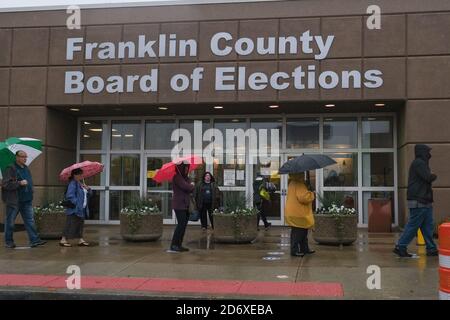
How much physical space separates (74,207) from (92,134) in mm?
6004

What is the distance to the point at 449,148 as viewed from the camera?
12.6 metres

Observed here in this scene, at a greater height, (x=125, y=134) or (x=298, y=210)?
(x=125, y=134)

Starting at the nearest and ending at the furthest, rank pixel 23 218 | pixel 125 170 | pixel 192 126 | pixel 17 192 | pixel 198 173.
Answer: pixel 17 192 < pixel 23 218 < pixel 198 173 < pixel 192 126 < pixel 125 170

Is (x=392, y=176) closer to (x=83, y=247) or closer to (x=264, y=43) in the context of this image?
(x=264, y=43)

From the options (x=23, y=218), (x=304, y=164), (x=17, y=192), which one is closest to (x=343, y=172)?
(x=304, y=164)

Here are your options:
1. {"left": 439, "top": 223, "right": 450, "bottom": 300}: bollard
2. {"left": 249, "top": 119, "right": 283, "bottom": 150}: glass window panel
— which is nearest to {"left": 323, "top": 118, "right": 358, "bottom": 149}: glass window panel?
{"left": 249, "top": 119, "right": 283, "bottom": 150}: glass window panel

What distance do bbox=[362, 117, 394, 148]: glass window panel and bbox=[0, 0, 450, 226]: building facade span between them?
0.03 metres

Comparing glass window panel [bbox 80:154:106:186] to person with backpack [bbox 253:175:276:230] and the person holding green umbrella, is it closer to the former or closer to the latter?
person with backpack [bbox 253:175:276:230]

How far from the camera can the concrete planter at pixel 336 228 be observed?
34.4 ft

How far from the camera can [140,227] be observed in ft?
37.0

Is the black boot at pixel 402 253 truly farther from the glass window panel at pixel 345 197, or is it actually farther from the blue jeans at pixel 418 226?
the glass window panel at pixel 345 197

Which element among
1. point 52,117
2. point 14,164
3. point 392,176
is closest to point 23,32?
point 52,117

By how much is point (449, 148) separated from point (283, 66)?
4.47m

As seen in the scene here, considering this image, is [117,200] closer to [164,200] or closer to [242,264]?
[164,200]
